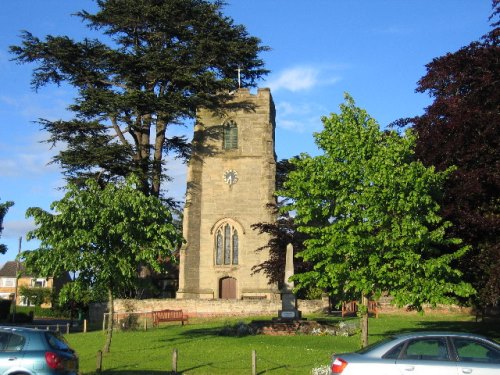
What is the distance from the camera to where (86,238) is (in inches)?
727

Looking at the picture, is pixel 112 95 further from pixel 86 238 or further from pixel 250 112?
pixel 86 238

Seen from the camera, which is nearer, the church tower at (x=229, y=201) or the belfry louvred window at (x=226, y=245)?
the church tower at (x=229, y=201)

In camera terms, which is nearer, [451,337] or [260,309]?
[451,337]

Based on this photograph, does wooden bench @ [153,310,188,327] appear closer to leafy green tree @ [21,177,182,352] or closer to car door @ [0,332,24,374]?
leafy green tree @ [21,177,182,352]

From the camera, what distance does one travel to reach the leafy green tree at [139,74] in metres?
38.1

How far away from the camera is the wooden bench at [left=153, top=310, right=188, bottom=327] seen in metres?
31.7

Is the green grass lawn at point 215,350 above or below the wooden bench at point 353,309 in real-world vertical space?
below

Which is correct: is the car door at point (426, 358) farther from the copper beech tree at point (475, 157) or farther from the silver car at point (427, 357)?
the copper beech tree at point (475, 157)

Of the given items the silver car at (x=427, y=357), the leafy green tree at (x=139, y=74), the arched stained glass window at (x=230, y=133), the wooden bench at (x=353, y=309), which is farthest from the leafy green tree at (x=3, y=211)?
the silver car at (x=427, y=357)

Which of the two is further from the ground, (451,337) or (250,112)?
(250,112)

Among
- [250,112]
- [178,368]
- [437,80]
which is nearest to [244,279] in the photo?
[250,112]

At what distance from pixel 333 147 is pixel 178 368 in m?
7.97

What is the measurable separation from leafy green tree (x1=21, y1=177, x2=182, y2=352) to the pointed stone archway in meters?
22.7

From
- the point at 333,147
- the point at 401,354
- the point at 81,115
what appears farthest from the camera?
the point at 81,115
